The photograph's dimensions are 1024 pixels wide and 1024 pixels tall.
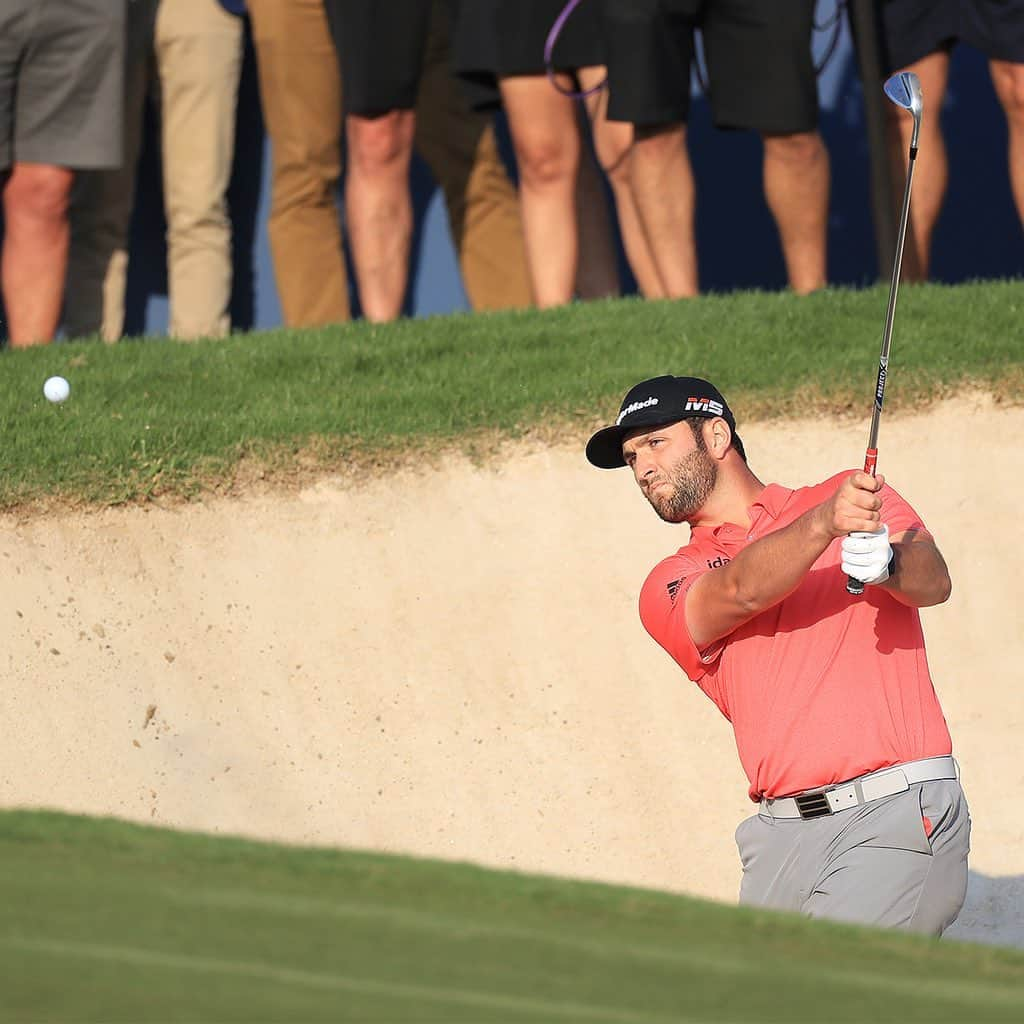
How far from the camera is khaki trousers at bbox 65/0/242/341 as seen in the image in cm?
904

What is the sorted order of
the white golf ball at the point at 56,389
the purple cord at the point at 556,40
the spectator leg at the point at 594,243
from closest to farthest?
the white golf ball at the point at 56,389
the purple cord at the point at 556,40
the spectator leg at the point at 594,243

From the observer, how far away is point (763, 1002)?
2703 millimetres

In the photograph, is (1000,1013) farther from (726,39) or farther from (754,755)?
(726,39)

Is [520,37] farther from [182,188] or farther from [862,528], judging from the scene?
[862,528]

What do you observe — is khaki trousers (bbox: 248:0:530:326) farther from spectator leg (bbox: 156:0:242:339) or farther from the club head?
the club head

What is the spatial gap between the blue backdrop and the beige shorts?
6.14ft

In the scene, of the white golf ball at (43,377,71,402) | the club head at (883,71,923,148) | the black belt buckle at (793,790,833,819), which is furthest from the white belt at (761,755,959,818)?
the white golf ball at (43,377,71,402)

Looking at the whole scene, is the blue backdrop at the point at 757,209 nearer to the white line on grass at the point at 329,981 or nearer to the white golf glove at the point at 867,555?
the white golf glove at the point at 867,555

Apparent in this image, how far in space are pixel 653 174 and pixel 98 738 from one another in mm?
3366

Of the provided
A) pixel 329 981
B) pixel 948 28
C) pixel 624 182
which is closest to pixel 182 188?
pixel 624 182

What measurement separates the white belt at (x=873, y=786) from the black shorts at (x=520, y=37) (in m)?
4.55

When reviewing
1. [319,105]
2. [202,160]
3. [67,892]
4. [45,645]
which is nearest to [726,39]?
[319,105]

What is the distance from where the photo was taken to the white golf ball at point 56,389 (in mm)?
7203

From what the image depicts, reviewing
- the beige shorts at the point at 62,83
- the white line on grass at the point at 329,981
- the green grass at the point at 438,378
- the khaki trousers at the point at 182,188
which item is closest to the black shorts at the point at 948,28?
the green grass at the point at 438,378
